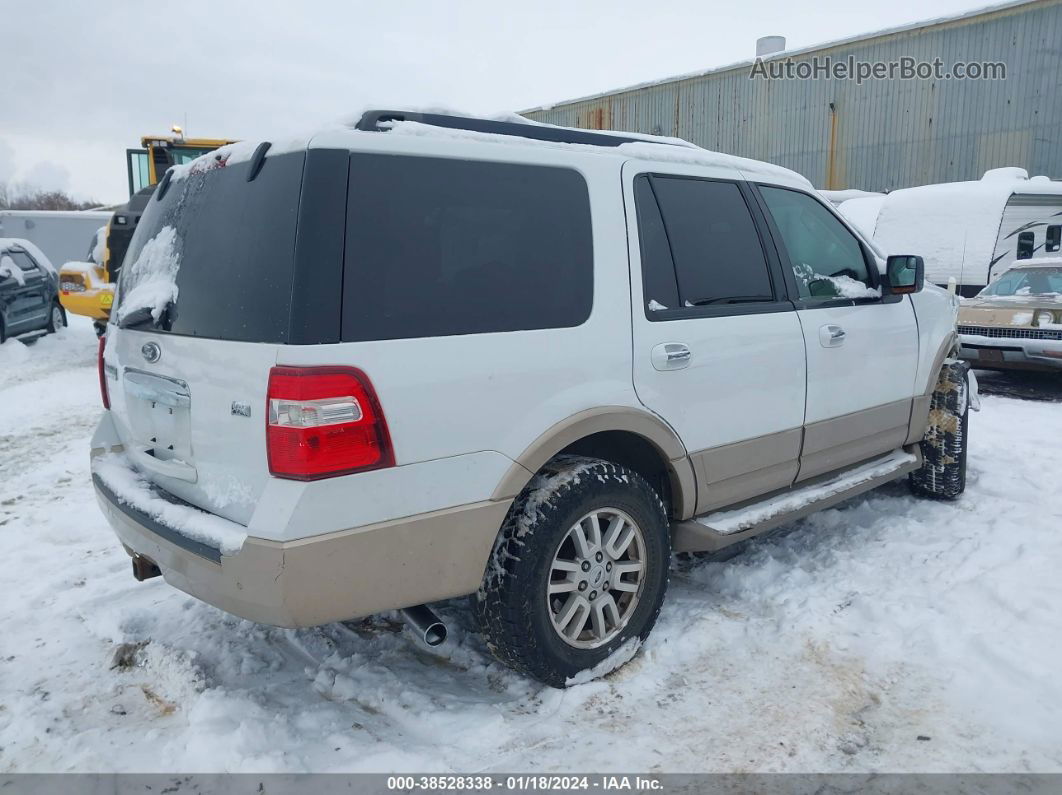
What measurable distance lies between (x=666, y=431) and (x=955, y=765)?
1.47m

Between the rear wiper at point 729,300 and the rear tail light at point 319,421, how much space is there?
155 centimetres

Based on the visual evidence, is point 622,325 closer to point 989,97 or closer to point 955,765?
point 955,765

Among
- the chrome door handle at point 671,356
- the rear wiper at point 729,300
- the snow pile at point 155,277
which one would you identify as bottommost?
the chrome door handle at point 671,356

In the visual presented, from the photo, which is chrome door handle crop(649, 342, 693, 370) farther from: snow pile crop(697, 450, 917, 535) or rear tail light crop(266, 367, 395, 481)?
rear tail light crop(266, 367, 395, 481)

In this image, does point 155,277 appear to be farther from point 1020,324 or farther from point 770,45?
point 770,45

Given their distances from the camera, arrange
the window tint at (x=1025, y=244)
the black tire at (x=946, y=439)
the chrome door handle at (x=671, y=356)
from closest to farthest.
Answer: the chrome door handle at (x=671, y=356)
the black tire at (x=946, y=439)
the window tint at (x=1025, y=244)

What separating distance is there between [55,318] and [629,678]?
557 inches

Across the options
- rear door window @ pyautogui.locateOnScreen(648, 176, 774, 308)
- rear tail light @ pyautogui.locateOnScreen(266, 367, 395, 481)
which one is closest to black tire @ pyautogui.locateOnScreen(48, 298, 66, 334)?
rear door window @ pyautogui.locateOnScreen(648, 176, 774, 308)

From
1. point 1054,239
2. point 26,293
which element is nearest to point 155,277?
point 26,293

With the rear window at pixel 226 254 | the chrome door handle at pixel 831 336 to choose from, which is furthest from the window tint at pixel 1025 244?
the rear window at pixel 226 254

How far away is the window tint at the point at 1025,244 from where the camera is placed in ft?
44.9

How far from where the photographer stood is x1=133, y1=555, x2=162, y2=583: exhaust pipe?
288cm

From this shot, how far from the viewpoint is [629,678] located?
9.80ft

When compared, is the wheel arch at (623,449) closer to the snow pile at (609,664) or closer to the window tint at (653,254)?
the window tint at (653,254)
